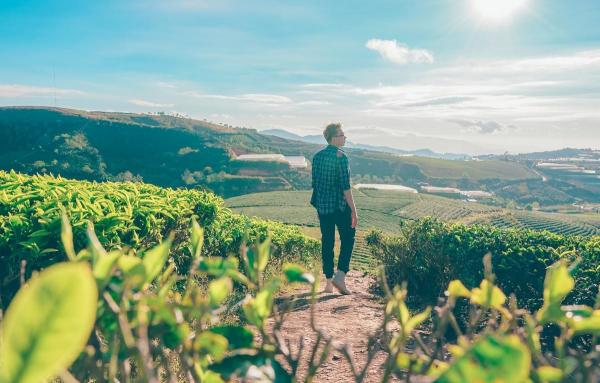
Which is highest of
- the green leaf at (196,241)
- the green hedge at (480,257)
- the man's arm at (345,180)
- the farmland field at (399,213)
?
the green leaf at (196,241)

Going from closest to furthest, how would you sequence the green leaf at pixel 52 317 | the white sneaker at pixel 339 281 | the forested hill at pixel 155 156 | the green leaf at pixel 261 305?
1. the green leaf at pixel 52 317
2. the green leaf at pixel 261 305
3. the white sneaker at pixel 339 281
4. the forested hill at pixel 155 156

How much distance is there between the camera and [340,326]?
561 cm

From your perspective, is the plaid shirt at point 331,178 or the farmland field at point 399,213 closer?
the plaid shirt at point 331,178

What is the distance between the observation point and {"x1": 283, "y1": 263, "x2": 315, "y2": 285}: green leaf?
3.04ft

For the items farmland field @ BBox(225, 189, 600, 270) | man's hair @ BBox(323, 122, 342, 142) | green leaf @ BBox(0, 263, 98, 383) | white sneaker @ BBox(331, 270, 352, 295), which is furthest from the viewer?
farmland field @ BBox(225, 189, 600, 270)

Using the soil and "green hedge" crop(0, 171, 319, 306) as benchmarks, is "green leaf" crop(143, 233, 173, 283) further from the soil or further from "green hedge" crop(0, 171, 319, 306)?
the soil

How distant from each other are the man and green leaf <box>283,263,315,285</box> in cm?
562

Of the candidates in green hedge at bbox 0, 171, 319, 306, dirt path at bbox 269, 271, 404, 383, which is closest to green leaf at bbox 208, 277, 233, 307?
green hedge at bbox 0, 171, 319, 306

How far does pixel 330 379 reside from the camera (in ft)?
13.7

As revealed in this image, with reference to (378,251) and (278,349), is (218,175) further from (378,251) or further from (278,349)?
(278,349)

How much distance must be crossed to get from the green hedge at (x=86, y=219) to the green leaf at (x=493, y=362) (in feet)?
6.68

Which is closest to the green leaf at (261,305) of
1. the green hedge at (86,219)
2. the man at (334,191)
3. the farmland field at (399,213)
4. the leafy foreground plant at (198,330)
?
the leafy foreground plant at (198,330)

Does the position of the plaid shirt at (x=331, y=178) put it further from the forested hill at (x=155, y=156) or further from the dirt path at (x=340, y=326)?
the forested hill at (x=155, y=156)

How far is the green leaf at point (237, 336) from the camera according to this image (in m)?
0.92
